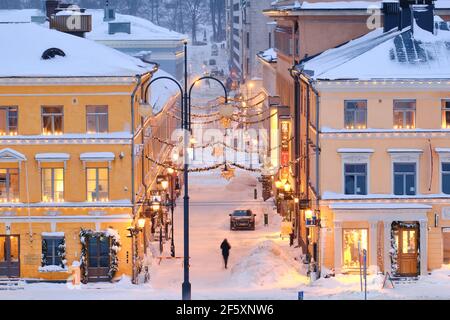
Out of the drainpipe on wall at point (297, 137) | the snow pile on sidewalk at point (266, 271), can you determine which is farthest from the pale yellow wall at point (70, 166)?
the drainpipe on wall at point (297, 137)

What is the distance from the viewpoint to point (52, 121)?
1581 inches

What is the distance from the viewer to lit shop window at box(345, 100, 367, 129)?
3997 centimetres

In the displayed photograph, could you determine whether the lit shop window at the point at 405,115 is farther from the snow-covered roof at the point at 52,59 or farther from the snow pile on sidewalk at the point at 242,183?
the snow pile on sidewalk at the point at 242,183

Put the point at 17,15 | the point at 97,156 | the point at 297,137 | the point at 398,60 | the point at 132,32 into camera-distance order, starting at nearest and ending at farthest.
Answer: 1. the point at 97,156
2. the point at 398,60
3. the point at 297,137
4. the point at 132,32
5. the point at 17,15

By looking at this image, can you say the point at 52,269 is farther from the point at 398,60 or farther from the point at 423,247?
the point at 398,60

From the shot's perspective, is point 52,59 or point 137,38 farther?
point 137,38

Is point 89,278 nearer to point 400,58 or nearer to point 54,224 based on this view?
point 54,224

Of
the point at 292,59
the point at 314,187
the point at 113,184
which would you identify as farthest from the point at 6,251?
the point at 292,59

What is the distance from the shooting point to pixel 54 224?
40219 millimetres

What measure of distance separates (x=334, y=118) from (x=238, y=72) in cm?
10149

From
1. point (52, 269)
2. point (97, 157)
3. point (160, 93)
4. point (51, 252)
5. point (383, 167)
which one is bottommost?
point (52, 269)

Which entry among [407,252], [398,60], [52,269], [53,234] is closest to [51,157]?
[53,234]

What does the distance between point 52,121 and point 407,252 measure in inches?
590

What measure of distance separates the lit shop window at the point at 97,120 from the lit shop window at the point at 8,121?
9.47 feet
